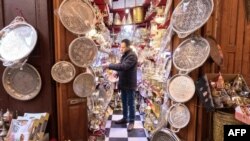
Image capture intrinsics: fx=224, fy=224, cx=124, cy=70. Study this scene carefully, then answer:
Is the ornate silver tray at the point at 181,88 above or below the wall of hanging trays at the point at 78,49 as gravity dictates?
below

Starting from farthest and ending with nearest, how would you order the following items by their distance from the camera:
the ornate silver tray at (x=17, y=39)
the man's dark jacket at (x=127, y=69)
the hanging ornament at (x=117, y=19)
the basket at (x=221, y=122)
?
the hanging ornament at (x=117, y=19) → the man's dark jacket at (x=127, y=69) → the ornate silver tray at (x=17, y=39) → the basket at (x=221, y=122)

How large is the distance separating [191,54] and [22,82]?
4.90 feet

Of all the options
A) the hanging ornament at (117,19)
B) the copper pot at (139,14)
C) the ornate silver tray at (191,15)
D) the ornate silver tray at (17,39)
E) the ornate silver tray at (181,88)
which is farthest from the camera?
the hanging ornament at (117,19)

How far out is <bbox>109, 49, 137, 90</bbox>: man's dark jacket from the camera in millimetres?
3484

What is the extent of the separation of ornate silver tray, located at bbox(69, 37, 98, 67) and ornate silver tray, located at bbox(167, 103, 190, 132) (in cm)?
91

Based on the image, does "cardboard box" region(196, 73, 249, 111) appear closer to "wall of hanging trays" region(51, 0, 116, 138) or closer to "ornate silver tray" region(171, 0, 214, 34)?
"ornate silver tray" region(171, 0, 214, 34)

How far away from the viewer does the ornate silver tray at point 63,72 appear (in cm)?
202

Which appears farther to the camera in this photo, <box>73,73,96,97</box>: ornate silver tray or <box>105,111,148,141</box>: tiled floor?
<box>105,111,148,141</box>: tiled floor

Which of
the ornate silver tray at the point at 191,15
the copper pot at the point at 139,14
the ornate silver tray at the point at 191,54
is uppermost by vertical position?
the copper pot at the point at 139,14

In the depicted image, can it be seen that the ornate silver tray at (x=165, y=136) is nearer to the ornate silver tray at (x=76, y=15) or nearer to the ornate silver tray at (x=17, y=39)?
the ornate silver tray at (x=76, y=15)

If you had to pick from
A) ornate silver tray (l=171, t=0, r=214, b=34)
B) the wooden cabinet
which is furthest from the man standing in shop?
ornate silver tray (l=171, t=0, r=214, b=34)

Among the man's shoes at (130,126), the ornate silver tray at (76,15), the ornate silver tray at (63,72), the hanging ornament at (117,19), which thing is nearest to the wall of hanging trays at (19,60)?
the ornate silver tray at (63,72)

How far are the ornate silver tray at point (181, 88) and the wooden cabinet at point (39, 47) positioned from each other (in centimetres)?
107

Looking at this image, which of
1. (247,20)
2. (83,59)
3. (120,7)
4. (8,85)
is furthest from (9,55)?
(120,7)
